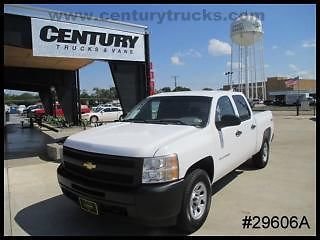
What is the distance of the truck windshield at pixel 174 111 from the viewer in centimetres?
524

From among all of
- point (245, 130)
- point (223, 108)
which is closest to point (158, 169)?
point (223, 108)

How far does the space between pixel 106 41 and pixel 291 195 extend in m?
6.73

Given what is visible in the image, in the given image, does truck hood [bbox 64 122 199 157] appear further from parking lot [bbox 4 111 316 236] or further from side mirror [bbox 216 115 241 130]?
parking lot [bbox 4 111 316 236]

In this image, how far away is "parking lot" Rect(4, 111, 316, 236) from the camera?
15.0 feet

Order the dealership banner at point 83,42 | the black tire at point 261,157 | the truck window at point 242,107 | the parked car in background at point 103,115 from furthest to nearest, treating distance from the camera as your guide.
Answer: the parked car in background at point 103,115 < the dealership banner at point 83,42 < the black tire at point 261,157 < the truck window at point 242,107

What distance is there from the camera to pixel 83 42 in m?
9.78

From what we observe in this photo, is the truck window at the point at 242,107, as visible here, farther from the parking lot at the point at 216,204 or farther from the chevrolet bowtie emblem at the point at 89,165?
the chevrolet bowtie emblem at the point at 89,165

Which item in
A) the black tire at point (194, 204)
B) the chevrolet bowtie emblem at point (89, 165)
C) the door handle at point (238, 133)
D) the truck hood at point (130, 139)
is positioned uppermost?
the truck hood at point (130, 139)

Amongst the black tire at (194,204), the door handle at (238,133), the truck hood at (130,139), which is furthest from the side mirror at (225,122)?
the black tire at (194,204)

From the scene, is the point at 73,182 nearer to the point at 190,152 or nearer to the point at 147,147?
the point at 147,147

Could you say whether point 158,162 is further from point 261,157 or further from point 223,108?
point 261,157

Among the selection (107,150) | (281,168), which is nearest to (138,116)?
(107,150)

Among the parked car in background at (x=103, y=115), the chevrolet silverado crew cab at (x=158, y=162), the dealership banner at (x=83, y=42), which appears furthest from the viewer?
the parked car in background at (x=103, y=115)
